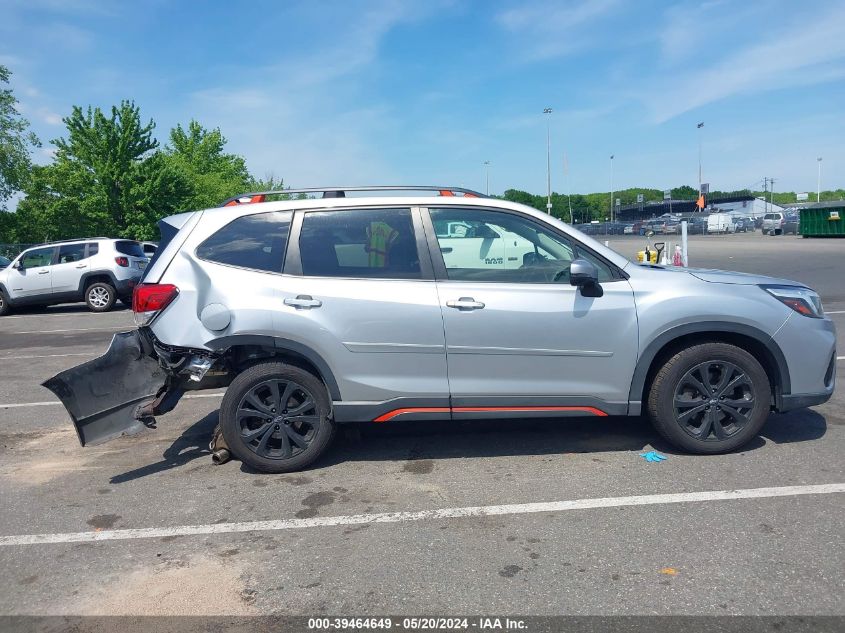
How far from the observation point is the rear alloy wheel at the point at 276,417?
4.68 m

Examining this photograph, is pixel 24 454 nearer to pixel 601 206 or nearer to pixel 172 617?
pixel 172 617

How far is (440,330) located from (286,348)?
104cm

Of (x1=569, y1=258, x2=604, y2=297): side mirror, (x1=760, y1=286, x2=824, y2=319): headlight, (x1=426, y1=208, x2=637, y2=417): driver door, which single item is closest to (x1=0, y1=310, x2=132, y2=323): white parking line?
(x1=426, y1=208, x2=637, y2=417): driver door

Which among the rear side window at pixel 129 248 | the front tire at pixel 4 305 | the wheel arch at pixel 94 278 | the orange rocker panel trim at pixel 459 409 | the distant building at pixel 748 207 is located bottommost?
the orange rocker panel trim at pixel 459 409

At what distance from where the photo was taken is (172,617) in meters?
3.09

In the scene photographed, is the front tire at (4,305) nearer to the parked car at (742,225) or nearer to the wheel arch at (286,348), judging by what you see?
the wheel arch at (286,348)

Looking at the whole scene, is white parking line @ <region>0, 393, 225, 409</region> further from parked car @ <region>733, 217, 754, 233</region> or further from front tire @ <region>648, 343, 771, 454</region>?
parked car @ <region>733, 217, 754, 233</region>

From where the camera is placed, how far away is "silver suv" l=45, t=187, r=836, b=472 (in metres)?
4.61

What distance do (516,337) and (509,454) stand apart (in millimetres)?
975

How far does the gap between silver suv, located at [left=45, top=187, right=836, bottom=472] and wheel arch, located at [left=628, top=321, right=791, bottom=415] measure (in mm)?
12

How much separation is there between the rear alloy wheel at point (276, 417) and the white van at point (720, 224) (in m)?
62.7

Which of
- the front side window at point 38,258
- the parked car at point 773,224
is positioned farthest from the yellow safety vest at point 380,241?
the parked car at point 773,224

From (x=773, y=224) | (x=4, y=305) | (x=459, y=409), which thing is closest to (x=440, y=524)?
(x=459, y=409)

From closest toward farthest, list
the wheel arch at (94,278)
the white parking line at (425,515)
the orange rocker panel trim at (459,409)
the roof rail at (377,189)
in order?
the white parking line at (425,515) < the orange rocker panel trim at (459,409) < the roof rail at (377,189) < the wheel arch at (94,278)
